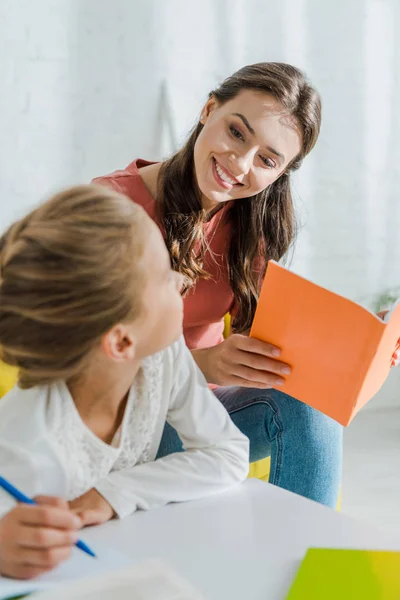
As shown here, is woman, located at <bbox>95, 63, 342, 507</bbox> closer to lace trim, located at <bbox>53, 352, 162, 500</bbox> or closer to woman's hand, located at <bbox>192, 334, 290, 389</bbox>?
woman's hand, located at <bbox>192, 334, 290, 389</bbox>

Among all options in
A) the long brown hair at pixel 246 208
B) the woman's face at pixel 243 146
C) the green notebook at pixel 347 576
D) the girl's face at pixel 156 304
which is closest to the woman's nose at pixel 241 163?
the woman's face at pixel 243 146

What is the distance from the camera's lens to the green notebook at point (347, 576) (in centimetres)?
69

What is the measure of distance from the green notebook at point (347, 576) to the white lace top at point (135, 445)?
22 cm

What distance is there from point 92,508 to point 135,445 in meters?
0.12

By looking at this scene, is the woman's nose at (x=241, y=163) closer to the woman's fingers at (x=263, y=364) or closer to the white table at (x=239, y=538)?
the woman's fingers at (x=263, y=364)

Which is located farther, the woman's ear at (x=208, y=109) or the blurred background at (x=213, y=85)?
the blurred background at (x=213, y=85)

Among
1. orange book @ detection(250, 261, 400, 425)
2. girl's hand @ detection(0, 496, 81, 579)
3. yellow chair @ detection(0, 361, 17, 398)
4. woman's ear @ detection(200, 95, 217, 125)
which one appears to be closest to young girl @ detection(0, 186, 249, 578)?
Result: girl's hand @ detection(0, 496, 81, 579)

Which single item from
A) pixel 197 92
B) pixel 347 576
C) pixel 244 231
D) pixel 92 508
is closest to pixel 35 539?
pixel 92 508

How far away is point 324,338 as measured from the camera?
1.08 metres

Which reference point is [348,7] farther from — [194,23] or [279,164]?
[279,164]

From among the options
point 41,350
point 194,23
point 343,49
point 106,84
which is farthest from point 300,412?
point 343,49

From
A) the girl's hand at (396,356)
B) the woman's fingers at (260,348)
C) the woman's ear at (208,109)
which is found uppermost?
the woman's ear at (208,109)

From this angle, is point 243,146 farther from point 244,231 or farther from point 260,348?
point 260,348

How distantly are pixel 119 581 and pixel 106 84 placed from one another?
207cm
